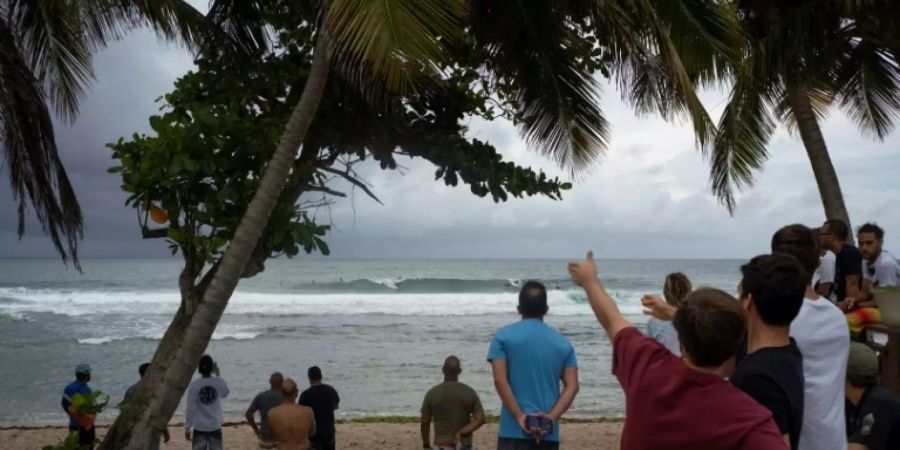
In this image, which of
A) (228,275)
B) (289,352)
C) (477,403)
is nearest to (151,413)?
(228,275)

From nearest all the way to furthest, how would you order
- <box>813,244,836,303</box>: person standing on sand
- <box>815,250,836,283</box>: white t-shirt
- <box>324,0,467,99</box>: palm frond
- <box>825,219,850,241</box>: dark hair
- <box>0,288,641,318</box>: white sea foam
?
1. <box>324,0,467,99</box>: palm frond
2. <box>825,219,850,241</box>: dark hair
3. <box>813,244,836,303</box>: person standing on sand
4. <box>815,250,836,283</box>: white t-shirt
5. <box>0,288,641,318</box>: white sea foam

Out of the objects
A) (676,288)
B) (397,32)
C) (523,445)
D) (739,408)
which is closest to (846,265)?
(676,288)

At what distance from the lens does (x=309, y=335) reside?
3181 centimetres

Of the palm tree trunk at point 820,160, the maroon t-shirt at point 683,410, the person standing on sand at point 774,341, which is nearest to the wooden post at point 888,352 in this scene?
the person standing on sand at point 774,341

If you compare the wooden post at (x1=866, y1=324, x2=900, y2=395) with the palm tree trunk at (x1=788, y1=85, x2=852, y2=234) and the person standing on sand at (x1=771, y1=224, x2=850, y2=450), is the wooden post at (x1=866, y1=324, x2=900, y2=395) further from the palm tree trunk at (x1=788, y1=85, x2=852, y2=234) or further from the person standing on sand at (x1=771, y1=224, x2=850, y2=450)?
the palm tree trunk at (x1=788, y1=85, x2=852, y2=234)

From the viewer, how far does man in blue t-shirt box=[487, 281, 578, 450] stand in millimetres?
4594

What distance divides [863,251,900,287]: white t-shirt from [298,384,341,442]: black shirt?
15.2ft

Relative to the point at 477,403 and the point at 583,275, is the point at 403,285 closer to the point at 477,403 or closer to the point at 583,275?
the point at 477,403

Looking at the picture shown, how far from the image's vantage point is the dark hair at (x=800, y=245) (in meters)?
3.17

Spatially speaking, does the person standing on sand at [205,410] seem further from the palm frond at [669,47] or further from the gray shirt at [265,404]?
the palm frond at [669,47]

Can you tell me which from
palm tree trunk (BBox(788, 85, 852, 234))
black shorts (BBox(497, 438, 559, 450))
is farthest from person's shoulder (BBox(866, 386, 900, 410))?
palm tree trunk (BBox(788, 85, 852, 234))

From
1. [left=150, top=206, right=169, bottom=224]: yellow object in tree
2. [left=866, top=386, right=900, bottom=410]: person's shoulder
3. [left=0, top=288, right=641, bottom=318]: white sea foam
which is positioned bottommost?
[left=0, top=288, right=641, bottom=318]: white sea foam

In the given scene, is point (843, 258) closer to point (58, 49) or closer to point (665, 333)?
point (665, 333)

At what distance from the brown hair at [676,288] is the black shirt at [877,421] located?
0.88 meters
